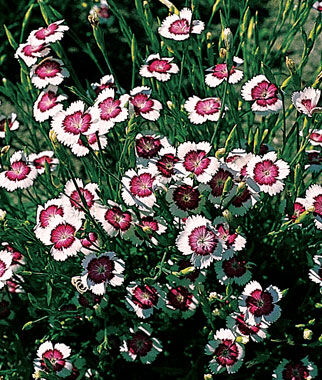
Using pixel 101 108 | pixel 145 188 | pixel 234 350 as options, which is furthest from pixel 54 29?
pixel 234 350

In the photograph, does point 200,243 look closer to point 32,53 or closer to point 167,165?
point 167,165

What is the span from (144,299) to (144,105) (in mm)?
731

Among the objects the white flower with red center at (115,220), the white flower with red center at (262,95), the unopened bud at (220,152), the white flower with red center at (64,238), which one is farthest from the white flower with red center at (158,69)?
the white flower with red center at (64,238)

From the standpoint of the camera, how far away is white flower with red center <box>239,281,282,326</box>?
1.91 metres

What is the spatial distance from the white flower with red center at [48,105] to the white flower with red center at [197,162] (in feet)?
1.67

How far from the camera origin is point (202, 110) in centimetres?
210

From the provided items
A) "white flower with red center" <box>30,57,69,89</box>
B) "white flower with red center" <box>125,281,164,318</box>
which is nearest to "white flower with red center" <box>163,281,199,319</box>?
"white flower with red center" <box>125,281,164,318</box>

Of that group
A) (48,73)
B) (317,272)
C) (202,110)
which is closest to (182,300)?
(317,272)

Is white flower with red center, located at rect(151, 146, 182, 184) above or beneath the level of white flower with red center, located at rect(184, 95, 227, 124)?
beneath

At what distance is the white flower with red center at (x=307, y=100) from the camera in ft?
6.06

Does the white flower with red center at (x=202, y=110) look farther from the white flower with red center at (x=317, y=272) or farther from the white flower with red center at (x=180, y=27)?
the white flower with red center at (x=317, y=272)

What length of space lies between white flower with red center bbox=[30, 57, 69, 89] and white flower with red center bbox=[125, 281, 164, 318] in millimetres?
841

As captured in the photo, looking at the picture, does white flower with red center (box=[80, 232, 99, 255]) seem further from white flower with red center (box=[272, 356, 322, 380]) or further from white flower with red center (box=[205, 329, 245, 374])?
white flower with red center (box=[272, 356, 322, 380])

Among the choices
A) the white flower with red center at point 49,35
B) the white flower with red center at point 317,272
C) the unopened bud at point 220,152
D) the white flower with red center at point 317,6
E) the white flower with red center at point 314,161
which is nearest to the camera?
the unopened bud at point 220,152
